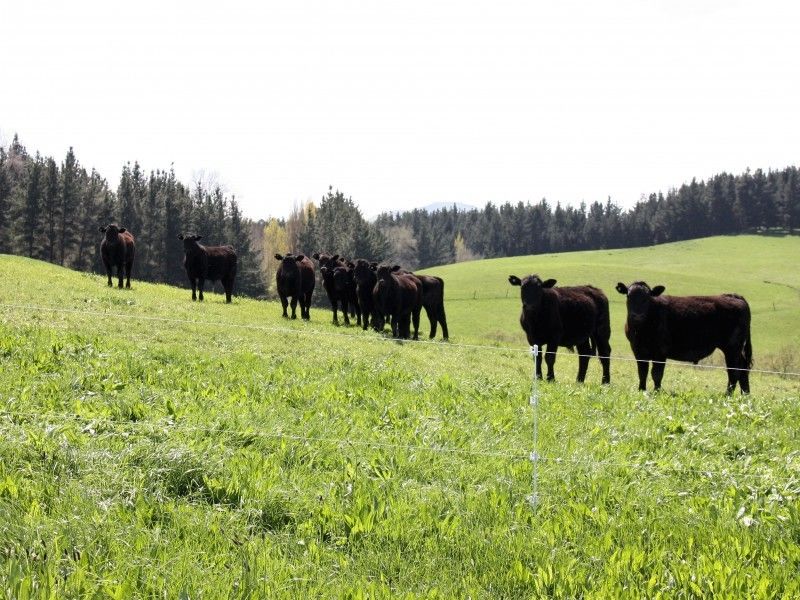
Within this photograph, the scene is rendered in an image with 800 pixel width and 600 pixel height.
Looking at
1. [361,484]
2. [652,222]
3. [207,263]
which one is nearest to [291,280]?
[207,263]

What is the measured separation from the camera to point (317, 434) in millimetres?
7285

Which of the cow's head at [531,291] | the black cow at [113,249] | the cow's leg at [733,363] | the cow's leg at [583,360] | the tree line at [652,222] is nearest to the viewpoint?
the cow's head at [531,291]

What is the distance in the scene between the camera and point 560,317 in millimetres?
17062

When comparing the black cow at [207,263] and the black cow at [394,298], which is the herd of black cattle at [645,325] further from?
the black cow at [207,263]

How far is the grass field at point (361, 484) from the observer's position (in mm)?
4402

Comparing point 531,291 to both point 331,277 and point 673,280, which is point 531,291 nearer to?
point 331,277

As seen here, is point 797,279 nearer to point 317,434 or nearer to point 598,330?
point 598,330

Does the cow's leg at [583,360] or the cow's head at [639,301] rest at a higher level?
the cow's head at [639,301]

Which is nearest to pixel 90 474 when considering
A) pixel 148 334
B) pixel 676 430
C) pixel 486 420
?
pixel 486 420

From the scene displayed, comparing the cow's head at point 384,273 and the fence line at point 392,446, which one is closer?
the fence line at point 392,446

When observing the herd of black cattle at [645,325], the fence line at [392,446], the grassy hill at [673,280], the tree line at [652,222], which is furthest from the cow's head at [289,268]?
the tree line at [652,222]

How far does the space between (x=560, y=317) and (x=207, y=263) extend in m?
18.3

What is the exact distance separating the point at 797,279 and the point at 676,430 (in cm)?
10790

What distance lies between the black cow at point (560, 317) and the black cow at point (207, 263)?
617 inches
